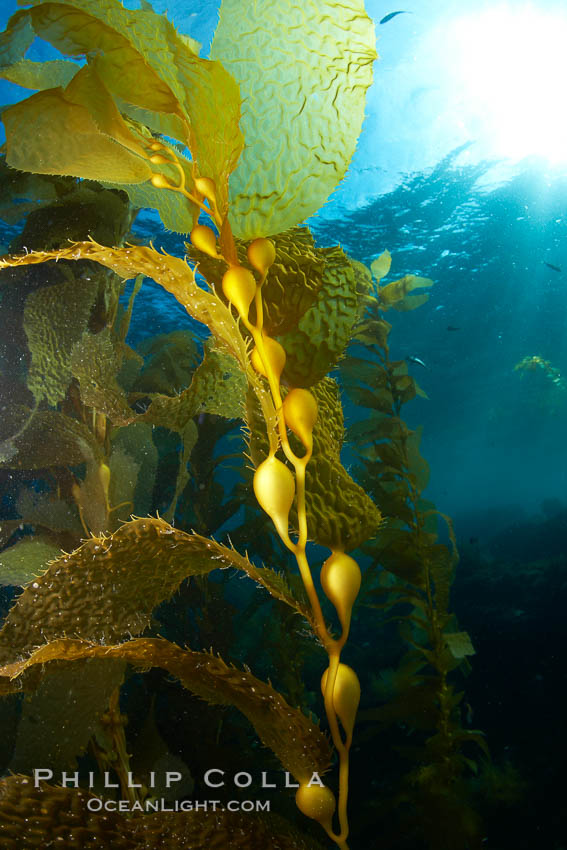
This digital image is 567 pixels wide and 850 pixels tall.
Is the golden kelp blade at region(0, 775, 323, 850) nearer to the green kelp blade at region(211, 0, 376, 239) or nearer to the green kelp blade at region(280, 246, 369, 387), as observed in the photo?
the green kelp blade at region(280, 246, 369, 387)

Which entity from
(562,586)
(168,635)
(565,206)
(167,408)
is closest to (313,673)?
(168,635)

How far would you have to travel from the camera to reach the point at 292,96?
1.92 feet

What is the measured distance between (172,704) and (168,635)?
39 centimetres

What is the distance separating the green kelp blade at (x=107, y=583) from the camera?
0.55m

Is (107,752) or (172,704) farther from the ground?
(172,704)

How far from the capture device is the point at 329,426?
2.24ft

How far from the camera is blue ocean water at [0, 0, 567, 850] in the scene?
522 centimetres

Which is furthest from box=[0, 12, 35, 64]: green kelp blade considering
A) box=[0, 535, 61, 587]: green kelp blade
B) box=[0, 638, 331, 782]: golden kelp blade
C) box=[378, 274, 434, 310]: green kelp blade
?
box=[378, 274, 434, 310]: green kelp blade

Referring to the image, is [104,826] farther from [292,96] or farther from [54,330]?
[54,330]

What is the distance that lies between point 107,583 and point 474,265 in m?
15.0

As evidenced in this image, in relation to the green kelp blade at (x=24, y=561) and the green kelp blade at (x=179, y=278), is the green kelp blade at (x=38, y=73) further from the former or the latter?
the green kelp blade at (x=24, y=561)

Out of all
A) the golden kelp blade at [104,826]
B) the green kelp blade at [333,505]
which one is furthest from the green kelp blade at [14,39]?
the golden kelp blade at [104,826]

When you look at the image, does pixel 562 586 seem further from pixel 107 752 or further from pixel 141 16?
pixel 141 16

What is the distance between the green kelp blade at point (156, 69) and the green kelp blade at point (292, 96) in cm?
7
